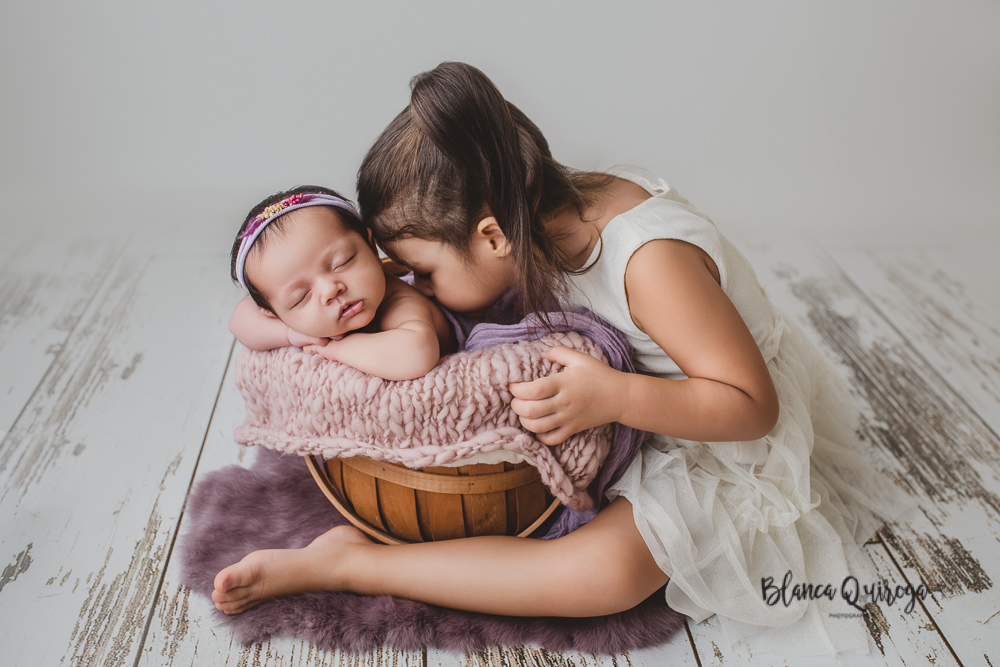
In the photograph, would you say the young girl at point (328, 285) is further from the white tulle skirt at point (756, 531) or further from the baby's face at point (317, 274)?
the white tulle skirt at point (756, 531)

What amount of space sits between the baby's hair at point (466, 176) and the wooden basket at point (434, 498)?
24 cm

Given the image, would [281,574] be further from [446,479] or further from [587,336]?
[587,336]

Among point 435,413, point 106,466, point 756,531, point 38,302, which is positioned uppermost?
point 435,413

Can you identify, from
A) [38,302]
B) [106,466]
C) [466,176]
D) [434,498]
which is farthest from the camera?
[38,302]

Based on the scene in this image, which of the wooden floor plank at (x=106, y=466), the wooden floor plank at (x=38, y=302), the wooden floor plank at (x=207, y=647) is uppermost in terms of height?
the wooden floor plank at (x=207, y=647)

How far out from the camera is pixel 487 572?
1.11 metres

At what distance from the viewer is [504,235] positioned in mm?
1067

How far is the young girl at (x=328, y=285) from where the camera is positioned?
1057 mm

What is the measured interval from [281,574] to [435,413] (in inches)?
14.0

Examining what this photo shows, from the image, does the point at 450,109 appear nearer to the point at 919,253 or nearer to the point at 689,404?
the point at 689,404

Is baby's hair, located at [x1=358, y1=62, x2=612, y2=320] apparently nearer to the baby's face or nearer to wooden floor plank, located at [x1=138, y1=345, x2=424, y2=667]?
the baby's face

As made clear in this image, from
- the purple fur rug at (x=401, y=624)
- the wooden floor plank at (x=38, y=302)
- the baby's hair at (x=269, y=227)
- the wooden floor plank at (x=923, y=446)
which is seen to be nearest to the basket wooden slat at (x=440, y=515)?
the purple fur rug at (x=401, y=624)

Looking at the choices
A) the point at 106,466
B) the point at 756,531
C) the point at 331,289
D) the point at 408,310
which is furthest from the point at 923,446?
the point at 106,466

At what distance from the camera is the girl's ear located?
106 cm
